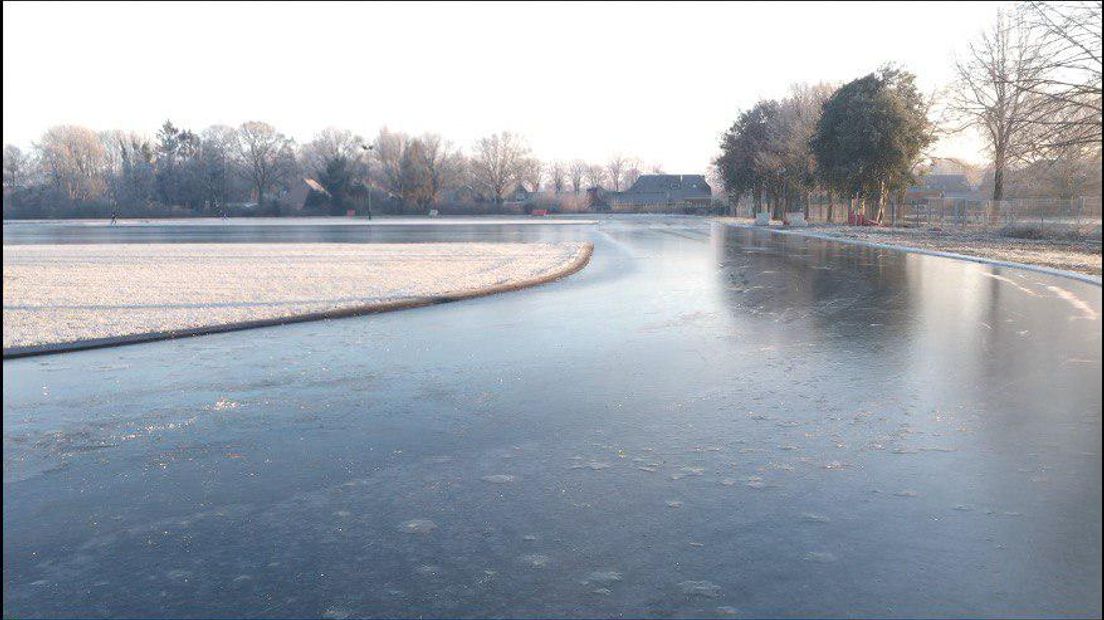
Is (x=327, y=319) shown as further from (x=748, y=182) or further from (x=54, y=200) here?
(x=54, y=200)

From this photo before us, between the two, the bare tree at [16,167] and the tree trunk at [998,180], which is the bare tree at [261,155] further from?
the tree trunk at [998,180]

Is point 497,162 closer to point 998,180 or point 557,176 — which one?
point 557,176

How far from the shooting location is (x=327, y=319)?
38.0ft

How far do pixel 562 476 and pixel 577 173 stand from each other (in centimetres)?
15106

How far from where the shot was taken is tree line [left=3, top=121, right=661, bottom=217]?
297 ft

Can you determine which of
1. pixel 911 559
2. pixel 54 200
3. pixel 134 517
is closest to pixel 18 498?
pixel 134 517

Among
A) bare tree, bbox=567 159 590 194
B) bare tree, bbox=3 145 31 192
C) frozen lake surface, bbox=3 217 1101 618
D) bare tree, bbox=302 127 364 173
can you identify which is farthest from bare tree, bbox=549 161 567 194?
frozen lake surface, bbox=3 217 1101 618

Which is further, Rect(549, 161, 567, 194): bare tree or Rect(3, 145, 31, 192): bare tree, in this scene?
Rect(549, 161, 567, 194): bare tree

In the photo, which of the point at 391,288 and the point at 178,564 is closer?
the point at 178,564

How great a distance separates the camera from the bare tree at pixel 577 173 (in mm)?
152375

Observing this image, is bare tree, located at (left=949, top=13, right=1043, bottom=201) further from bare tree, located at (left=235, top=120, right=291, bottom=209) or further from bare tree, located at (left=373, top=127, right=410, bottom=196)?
bare tree, located at (left=235, top=120, right=291, bottom=209)

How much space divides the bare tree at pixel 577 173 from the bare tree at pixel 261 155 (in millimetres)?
59851

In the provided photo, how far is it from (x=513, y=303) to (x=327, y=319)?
3236 mm

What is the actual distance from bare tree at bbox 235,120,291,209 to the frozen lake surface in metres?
106
